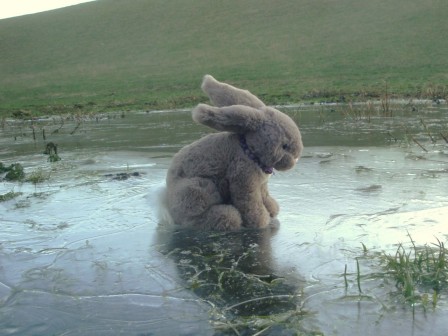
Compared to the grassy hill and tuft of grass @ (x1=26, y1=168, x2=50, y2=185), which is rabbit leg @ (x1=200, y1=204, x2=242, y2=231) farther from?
the grassy hill

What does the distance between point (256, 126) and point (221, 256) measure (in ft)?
3.25

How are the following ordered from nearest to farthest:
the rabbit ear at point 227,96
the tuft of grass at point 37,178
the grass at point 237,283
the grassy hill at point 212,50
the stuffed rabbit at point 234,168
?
the grass at point 237,283, the stuffed rabbit at point 234,168, the rabbit ear at point 227,96, the tuft of grass at point 37,178, the grassy hill at point 212,50

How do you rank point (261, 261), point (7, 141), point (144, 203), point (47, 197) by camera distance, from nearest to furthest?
point (261, 261)
point (144, 203)
point (47, 197)
point (7, 141)

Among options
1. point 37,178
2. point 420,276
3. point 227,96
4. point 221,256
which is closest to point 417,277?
point 420,276

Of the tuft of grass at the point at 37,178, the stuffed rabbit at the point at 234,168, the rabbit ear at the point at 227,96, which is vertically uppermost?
the rabbit ear at the point at 227,96

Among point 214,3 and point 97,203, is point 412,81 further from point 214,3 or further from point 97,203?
point 214,3

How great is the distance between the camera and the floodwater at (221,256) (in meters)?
2.99

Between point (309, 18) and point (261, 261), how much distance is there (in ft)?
153

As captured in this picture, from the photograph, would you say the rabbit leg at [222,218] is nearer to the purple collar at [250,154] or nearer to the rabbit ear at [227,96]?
the purple collar at [250,154]

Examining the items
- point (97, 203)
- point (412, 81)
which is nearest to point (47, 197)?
point (97, 203)

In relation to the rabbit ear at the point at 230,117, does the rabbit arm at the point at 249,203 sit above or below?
below

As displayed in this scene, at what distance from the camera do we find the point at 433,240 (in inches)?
162

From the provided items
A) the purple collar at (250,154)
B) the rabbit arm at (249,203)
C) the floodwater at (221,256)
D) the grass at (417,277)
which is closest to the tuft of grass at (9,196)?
the floodwater at (221,256)

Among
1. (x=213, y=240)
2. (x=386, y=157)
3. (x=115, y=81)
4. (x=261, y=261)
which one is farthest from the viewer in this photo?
(x=115, y=81)
